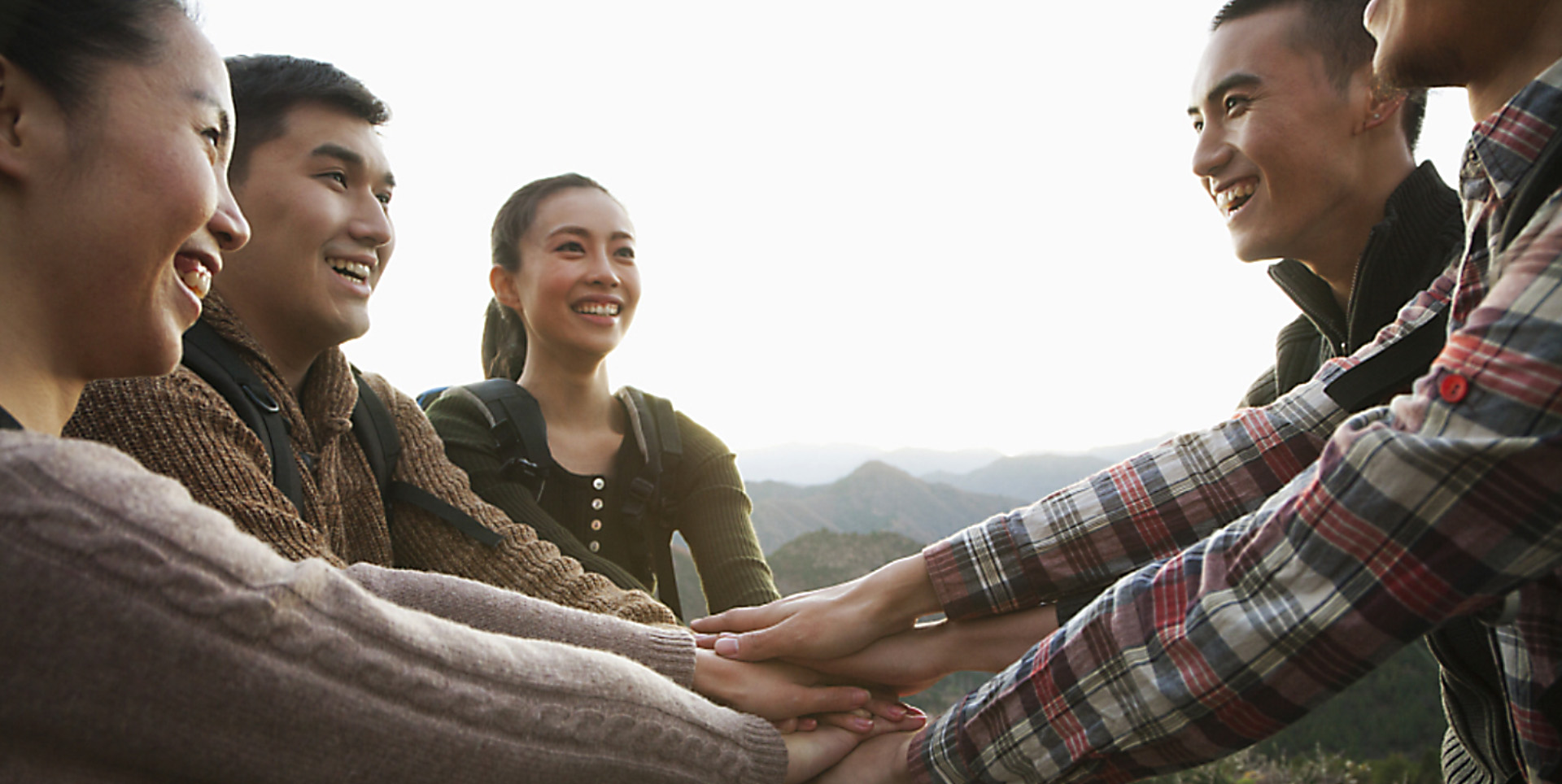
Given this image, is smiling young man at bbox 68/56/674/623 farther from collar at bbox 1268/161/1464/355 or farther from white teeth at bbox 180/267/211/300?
collar at bbox 1268/161/1464/355

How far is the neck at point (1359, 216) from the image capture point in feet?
9.75

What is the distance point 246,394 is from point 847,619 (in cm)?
148

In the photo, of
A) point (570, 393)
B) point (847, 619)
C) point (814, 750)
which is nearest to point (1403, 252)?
point (847, 619)

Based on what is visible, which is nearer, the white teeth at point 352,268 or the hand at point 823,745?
the hand at point 823,745

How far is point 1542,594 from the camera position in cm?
136

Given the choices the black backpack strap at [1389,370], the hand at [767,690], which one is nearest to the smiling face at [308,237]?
the hand at [767,690]

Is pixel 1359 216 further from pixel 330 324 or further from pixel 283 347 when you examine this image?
pixel 283 347

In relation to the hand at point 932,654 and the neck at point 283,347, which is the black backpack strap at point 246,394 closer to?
the neck at point 283,347

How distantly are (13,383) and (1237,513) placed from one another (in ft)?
7.62

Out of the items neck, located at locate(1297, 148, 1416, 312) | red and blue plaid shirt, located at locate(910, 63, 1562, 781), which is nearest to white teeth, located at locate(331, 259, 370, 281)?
red and blue plaid shirt, located at locate(910, 63, 1562, 781)

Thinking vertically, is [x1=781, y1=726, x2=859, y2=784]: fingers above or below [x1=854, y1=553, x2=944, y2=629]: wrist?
below

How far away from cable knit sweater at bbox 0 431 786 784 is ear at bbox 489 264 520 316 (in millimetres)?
2869

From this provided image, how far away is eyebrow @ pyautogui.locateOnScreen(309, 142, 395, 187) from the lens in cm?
238

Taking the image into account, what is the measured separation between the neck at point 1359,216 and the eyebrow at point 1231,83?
469 mm
